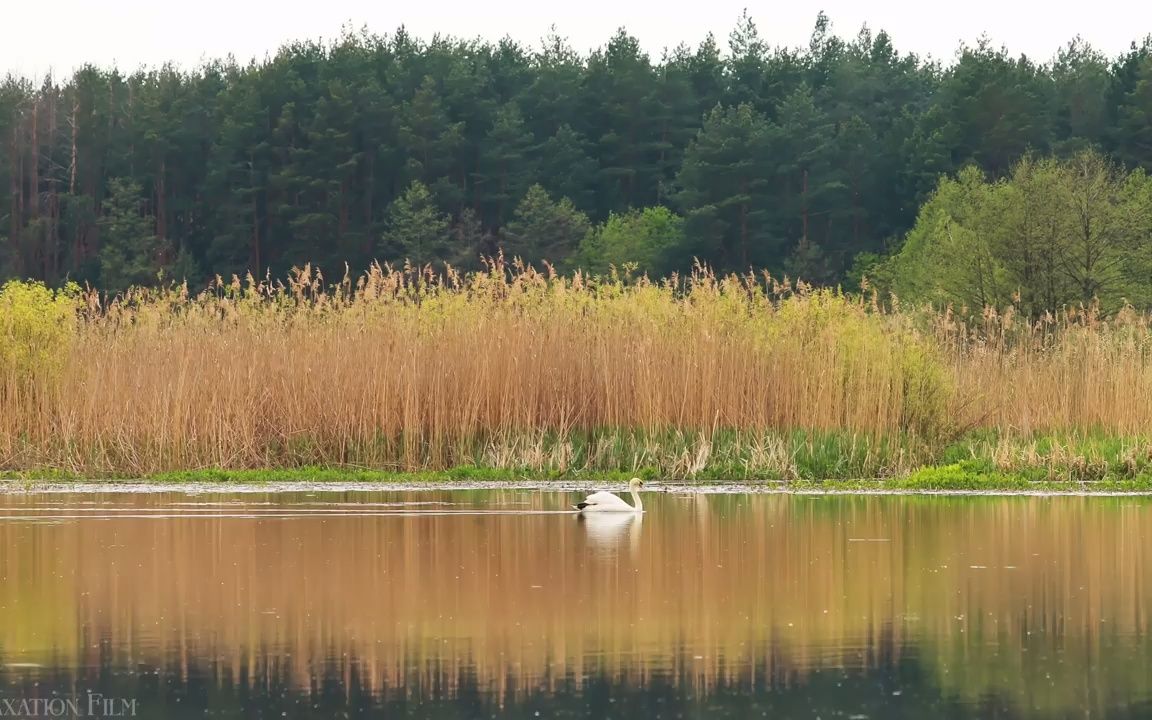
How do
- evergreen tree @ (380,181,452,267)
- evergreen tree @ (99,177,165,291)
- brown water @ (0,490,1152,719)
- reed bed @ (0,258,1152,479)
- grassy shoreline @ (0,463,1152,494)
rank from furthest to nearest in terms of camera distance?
evergreen tree @ (99,177,165,291)
evergreen tree @ (380,181,452,267)
reed bed @ (0,258,1152,479)
grassy shoreline @ (0,463,1152,494)
brown water @ (0,490,1152,719)

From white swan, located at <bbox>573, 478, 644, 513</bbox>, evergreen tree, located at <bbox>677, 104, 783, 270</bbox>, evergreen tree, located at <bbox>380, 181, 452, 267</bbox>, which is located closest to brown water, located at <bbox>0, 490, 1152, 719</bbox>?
white swan, located at <bbox>573, 478, 644, 513</bbox>

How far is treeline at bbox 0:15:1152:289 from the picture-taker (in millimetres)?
72312

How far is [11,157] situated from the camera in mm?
83812

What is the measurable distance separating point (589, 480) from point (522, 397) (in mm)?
1355

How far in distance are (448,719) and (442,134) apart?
6992 centimetres

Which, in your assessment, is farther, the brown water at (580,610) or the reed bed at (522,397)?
the reed bed at (522,397)

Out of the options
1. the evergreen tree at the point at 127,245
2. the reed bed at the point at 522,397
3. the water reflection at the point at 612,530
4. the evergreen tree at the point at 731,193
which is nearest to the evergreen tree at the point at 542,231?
the evergreen tree at the point at 731,193

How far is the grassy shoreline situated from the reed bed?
274mm

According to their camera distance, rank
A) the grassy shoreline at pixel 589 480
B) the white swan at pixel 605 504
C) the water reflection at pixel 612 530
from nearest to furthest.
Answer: the water reflection at pixel 612 530
the white swan at pixel 605 504
the grassy shoreline at pixel 589 480

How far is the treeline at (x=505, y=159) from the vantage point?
237 ft

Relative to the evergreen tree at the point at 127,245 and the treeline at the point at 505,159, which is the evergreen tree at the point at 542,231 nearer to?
the treeline at the point at 505,159

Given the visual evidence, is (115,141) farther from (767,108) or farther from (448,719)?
(448,719)

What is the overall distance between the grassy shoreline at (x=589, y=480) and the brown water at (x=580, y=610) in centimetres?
204

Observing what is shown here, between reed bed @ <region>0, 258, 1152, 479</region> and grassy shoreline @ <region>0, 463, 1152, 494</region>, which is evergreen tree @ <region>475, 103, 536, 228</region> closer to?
reed bed @ <region>0, 258, 1152, 479</region>
